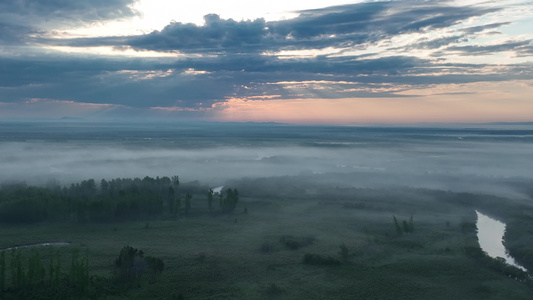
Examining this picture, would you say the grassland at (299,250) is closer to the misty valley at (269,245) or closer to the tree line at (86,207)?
the misty valley at (269,245)

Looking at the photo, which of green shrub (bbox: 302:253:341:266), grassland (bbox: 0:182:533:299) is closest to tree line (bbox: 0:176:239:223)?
grassland (bbox: 0:182:533:299)

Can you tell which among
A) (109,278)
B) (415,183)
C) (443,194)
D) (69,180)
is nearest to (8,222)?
(109,278)

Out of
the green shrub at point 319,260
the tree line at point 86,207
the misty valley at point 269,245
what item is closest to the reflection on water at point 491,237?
the misty valley at point 269,245

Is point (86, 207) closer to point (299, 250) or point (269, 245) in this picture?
point (269, 245)

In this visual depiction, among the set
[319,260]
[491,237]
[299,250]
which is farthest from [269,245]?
[491,237]

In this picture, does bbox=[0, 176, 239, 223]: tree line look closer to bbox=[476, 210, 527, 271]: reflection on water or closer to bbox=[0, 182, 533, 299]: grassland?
bbox=[0, 182, 533, 299]: grassland
